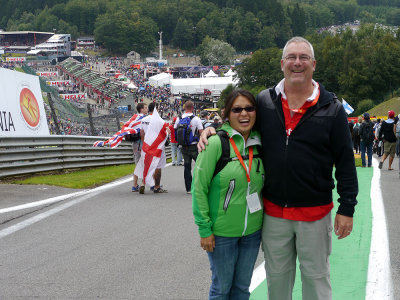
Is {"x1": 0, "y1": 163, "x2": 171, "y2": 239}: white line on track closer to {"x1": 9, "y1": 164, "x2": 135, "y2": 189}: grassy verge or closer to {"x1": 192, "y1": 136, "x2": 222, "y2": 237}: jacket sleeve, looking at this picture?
{"x1": 9, "y1": 164, "x2": 135, "y2": 189}: grassy verge

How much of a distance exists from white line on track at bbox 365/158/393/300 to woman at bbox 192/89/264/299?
66.9 inches

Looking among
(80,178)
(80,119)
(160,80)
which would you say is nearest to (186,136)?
(80,178)

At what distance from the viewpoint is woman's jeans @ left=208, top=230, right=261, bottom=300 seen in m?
4.13

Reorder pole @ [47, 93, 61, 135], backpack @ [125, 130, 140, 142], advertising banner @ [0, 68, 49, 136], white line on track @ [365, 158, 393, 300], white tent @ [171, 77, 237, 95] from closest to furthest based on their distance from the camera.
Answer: white line on track @ [365, 158, 393, 300] → backpack @ [125, 130, 140, 142] → advertising banner @ [0, 68, 49, 136] → pole @ [47, 93, 61, 135] → white tent @ [171, 77, 237, 95]

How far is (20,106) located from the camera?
14125mm

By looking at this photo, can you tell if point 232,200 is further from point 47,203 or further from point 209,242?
point 47,203

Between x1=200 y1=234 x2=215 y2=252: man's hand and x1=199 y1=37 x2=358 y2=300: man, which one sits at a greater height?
x1=199 y1=37 x2=358 y2=300: man

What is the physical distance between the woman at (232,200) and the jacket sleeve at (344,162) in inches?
19.1

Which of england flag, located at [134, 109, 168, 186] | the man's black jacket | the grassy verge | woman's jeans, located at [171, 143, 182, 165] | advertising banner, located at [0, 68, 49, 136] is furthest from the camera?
woman's jeans, located at [171, 143, 182, 165]

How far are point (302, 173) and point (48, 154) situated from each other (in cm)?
1096

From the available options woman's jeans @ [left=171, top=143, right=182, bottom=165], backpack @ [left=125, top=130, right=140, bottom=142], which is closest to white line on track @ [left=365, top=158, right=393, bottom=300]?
backpack @ [left=125, top=130, right=140, bottom=142]

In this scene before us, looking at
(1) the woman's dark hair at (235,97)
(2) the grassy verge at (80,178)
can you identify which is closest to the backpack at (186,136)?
(2) the grassy verge at (80,178)

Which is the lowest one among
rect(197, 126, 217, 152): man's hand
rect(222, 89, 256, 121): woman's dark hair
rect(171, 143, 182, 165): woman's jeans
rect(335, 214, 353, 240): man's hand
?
rect(171, 143, 182, 165): woman's jeans

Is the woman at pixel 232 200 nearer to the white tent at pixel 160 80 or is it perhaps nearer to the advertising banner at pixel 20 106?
the advertising banner at pixel 20 106
